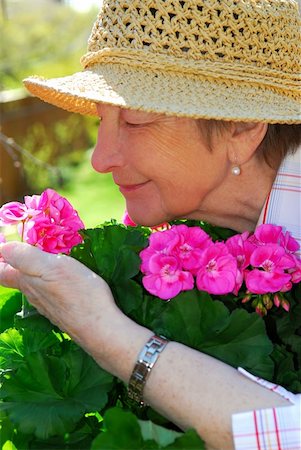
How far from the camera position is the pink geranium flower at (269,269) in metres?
1.54

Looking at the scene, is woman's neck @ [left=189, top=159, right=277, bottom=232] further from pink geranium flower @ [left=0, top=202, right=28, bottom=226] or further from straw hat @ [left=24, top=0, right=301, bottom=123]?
pink geranium flower @ [left=0, top=202, right=28, bottom=226]

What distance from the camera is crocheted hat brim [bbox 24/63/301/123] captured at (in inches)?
65.1

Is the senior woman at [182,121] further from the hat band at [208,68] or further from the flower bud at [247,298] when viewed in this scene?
the flower bud at [247,298]

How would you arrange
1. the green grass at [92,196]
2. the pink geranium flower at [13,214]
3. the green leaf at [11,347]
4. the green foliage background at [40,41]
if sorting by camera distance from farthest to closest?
the green foliage background at [40,41] → the green grass at [92,196] → the pink geranium flower at [13,214] → the green leaf at [11,347]

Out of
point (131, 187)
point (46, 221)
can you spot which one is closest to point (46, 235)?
point (46, 221)

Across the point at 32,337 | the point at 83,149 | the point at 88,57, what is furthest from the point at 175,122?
the point at 83,149

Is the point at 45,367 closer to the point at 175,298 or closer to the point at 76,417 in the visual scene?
the point at 76,417

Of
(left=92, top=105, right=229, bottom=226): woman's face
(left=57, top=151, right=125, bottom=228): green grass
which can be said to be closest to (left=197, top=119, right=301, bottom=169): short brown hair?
(left=92, top=105, right=229, bottom=226): woman's face

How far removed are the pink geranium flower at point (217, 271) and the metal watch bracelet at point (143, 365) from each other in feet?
0.62

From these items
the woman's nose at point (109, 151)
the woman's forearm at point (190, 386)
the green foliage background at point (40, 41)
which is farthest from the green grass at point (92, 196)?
the woman's forearm at point (190, 386)

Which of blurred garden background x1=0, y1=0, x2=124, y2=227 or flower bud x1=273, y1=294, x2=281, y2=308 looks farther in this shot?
blurred garden background x1=0, y1=0, x2=124, y2=227

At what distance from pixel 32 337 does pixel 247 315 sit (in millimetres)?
451

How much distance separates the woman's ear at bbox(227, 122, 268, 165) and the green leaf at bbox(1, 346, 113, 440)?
2.04 feet

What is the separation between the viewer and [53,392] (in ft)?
4.74
